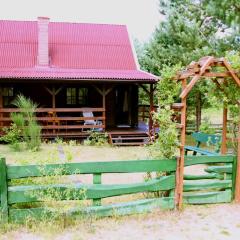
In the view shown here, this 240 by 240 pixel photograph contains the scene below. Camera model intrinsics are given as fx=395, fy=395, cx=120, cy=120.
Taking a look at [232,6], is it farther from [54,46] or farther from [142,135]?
[54,46]

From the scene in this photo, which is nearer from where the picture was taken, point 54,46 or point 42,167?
point 42,167

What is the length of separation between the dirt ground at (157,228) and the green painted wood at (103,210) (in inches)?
3.8

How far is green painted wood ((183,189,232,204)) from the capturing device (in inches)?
267

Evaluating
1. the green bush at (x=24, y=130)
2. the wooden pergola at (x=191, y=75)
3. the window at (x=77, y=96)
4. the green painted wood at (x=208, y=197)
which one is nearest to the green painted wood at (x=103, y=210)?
the wooden pergola at (x=191, y=75)

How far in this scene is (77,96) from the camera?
61.5ft

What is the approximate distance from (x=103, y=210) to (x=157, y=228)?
87cm

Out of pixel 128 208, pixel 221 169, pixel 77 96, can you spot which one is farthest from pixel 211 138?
pixel 77 96

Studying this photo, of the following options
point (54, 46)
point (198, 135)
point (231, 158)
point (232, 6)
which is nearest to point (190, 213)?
point (231, 158)

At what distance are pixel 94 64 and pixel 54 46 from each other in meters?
2.35

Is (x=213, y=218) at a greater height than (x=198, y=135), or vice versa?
(x=198, y=135)

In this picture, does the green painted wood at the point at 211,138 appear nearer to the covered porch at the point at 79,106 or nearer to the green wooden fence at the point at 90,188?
the green wooden fence at the point at 90,188

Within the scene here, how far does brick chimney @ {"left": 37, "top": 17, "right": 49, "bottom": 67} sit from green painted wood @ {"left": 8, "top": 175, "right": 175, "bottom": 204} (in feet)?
41.3

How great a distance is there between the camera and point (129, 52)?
19.6 metres

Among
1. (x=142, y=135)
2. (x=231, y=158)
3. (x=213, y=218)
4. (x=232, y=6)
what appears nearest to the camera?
(x=213, y=218)
